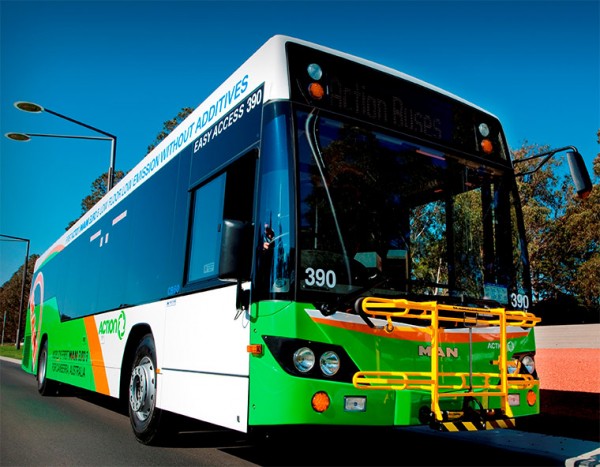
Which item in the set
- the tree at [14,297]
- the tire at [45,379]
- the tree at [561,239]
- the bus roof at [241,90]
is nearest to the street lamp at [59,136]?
the tire at [45,379]

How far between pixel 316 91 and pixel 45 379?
1061 centimetres

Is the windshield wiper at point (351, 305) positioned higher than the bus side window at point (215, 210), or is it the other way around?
the bus side window at point (215, 210)

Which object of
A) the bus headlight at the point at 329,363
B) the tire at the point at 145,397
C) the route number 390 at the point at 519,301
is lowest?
the tire at the point at 145,397

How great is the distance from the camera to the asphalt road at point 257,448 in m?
6.07

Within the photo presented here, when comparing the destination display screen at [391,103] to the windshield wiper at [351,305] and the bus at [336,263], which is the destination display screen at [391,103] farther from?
the windshield wiper at [351,305]

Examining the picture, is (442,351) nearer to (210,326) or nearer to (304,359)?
(304,359)

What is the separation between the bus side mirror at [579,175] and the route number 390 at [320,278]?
8.24 feet

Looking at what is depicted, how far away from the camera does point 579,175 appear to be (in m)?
5.49

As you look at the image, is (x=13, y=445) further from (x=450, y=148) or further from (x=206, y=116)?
(x=450, y=148)

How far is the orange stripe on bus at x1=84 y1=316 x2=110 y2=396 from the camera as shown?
824 cm

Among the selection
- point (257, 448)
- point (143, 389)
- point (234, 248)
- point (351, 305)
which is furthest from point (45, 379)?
point (351, 305)

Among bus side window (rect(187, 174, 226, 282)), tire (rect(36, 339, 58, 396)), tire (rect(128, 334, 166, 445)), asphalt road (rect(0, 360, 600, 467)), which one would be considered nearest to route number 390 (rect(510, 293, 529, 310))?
asphalt road (rect(0, 360, 600, 467))

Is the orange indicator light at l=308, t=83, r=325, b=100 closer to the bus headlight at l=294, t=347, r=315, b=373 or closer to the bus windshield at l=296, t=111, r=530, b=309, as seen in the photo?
the bus windshield at l=296, t=111, r=530, b=309

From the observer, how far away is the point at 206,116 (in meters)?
6.38
